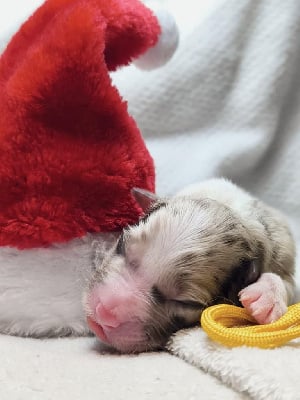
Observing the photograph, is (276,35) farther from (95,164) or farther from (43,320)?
(43,320)

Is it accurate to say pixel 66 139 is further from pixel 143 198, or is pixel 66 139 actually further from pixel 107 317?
pixel 107 317

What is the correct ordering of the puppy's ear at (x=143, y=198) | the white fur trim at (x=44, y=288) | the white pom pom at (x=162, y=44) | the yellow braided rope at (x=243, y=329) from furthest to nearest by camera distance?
the white pom pom at (x=162, y=44) → the puppy's ear at (x=143, y=198) → the white fur trim at (x=44, y=288) → the yellow braided rope at (x=243, y=329)

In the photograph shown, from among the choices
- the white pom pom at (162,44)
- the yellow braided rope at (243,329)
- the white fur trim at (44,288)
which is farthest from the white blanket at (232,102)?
the yellow braided rope at (243,329)

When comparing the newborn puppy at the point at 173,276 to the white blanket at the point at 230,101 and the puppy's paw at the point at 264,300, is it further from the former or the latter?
the white blanket at the point at 230,101

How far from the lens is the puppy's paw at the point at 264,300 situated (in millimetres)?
1475

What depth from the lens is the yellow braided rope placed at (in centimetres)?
131

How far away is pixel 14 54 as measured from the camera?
1726mm

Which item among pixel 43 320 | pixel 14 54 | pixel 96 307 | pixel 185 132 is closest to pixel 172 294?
pixel 96 307

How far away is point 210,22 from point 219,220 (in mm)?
1306

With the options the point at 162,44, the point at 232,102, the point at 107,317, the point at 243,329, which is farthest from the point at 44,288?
the point at 232,102

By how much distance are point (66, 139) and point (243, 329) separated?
617mm

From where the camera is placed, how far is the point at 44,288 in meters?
1.57

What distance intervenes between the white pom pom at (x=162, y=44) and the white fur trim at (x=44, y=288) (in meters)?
0.58

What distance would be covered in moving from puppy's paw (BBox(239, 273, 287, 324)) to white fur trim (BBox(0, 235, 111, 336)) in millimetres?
394
